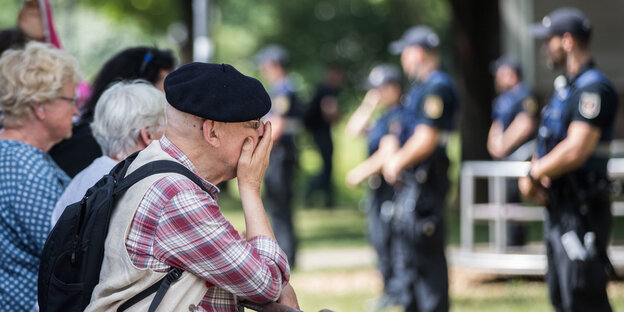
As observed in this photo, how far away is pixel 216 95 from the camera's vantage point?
8.67 ft

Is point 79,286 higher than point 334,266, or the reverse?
point 79,286

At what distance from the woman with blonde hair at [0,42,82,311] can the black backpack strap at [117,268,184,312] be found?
1.10 m

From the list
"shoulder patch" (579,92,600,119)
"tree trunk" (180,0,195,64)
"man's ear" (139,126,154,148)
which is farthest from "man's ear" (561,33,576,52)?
"tree trunk" (180,0,195,64)

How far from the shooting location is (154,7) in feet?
83.3

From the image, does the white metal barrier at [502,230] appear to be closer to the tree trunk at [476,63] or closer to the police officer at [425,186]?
the police officer at [425,186]

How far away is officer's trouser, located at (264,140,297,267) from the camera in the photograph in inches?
401

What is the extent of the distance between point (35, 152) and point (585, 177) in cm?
301

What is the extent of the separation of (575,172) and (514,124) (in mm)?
5782

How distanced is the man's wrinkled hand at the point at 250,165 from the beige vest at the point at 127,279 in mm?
260

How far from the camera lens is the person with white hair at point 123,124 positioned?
11.6ft

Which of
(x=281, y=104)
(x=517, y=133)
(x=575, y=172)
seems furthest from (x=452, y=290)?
(x=575, y=172)

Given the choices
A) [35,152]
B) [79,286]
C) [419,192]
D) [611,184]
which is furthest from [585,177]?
[79,286]

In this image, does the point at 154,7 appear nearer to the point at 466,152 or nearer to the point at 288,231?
the point at 466,152

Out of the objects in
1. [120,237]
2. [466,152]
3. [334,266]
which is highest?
[120,237]
